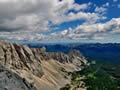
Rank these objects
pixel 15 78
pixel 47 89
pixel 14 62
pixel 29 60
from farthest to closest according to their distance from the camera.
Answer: pixel 29 60
pixel 14 62
pixel 47 89
pixel 15 78

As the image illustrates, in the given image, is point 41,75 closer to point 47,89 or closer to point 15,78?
point 47,89

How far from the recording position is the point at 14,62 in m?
123

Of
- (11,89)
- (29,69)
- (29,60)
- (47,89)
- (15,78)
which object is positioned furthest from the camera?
(29,60)

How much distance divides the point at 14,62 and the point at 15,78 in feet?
308

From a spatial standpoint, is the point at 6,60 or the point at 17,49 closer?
the point at 6,60

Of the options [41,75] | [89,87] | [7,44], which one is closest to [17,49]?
[7,44]

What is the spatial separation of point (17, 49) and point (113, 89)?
4580 inches

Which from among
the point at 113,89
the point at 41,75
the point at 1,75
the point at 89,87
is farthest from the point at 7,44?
the point at 113,89

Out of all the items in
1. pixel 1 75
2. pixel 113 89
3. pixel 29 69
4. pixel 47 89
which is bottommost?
pixel 113 89

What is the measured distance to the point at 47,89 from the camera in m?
113

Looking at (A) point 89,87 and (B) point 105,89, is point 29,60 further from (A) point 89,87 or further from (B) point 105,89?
(B) point 105,89

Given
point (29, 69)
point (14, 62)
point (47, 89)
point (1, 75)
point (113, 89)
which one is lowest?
point (113, 89)

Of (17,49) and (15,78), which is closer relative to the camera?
(15,78)

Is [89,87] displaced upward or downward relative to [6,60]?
downward
